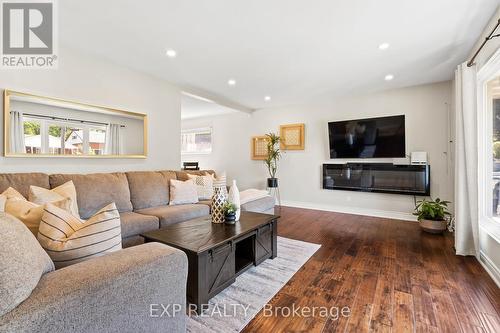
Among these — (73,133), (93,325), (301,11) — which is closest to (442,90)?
(301,11)

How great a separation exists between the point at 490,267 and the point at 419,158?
2342mm

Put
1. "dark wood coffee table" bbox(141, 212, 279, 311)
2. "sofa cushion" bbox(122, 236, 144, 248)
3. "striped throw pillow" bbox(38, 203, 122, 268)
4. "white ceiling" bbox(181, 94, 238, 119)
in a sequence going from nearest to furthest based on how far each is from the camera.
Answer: "striped throw pillow" bbox(38, 203, 122, 268)
"dark wood coffee table" bbox(141, 212, 279, 311)
"sofa cushion" bbox(122, 236, 144, 248)
"white ceiling" bbox(181, 94, 238, 119)

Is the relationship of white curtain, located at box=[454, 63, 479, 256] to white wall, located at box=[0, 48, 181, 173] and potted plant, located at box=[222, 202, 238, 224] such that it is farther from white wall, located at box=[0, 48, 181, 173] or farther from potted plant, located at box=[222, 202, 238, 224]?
white wall, located at box=[0, 48, 181, 173]

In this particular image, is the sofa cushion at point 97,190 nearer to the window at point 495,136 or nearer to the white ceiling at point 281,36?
the white ceiling at point 281,36

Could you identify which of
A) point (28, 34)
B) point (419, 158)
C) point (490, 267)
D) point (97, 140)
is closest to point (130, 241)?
point (97, 140)

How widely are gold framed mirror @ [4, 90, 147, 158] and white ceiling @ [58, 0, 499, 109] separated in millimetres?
763

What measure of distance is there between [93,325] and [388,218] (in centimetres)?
482

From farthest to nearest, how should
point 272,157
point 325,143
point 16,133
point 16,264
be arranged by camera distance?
1. point 272,157
2. point 325,143
3. point 16,133
4. point 16,264

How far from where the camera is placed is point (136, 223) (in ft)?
8.04

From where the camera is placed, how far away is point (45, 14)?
223 cm

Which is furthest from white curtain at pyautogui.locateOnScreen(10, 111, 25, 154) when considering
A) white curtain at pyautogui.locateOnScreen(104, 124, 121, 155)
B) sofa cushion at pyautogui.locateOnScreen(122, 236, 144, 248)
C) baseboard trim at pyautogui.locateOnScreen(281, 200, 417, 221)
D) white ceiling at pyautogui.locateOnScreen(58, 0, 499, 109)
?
baseboard trim at pyautogui.locateOnScreen(281, 200, 417, 221)

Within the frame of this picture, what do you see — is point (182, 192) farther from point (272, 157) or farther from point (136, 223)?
point (272, 157)

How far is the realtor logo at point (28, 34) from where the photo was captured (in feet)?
7.02

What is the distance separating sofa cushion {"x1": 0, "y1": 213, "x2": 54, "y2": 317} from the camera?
0.69m
